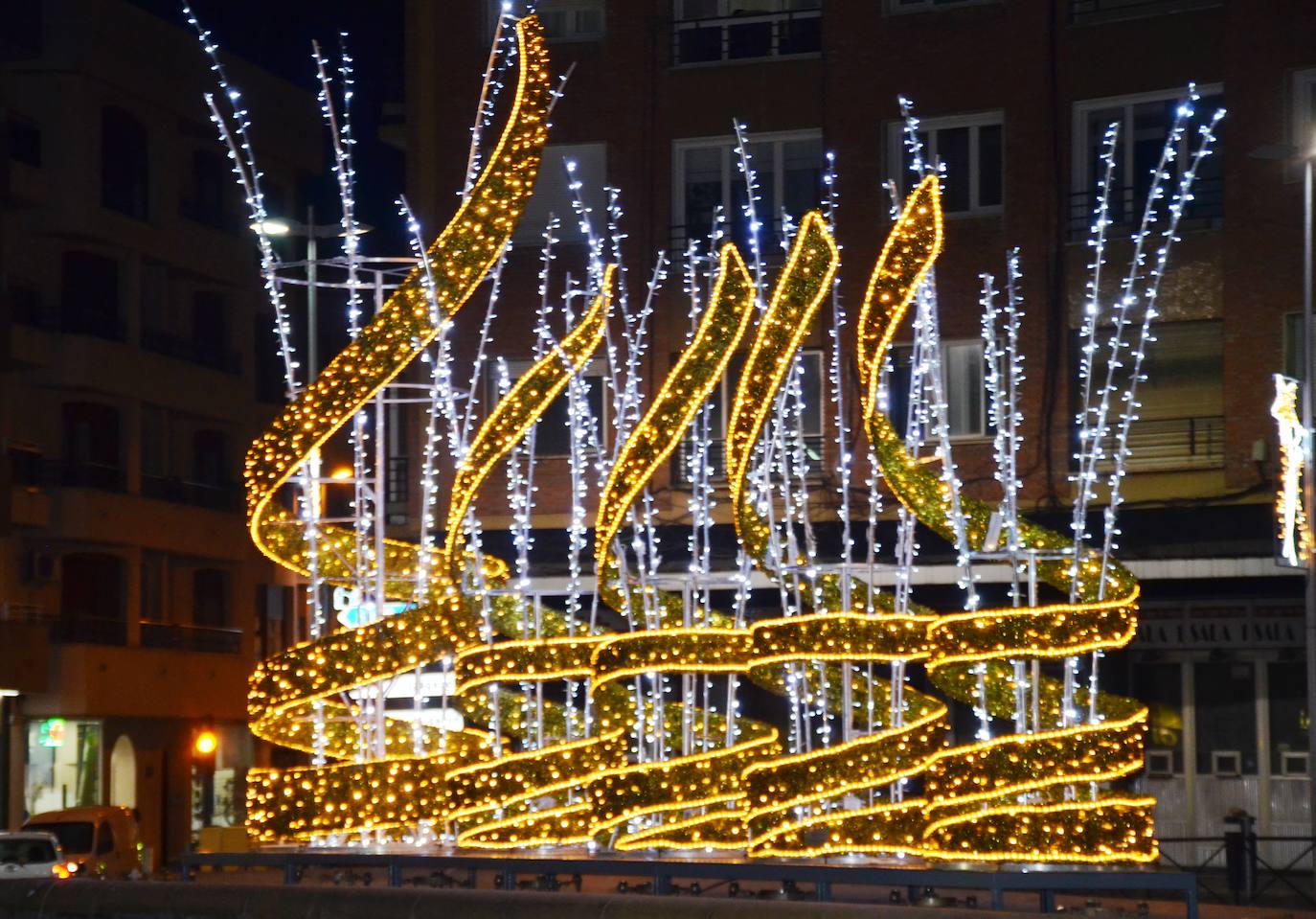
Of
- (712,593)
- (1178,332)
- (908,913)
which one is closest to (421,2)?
(712,593)

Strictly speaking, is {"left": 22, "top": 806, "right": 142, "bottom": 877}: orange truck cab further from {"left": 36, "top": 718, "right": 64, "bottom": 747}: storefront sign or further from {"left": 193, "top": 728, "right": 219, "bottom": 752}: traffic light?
{"left": 193, "top": 728, "right": 219, "bottom": 752}: traffic light

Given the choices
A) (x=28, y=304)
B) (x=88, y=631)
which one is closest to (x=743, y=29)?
(x=28, y=304)

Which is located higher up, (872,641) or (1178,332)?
(1178,332)

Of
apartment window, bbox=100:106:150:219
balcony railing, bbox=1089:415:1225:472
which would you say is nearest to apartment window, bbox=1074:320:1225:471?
balcony railing, bbox=1089:415:1225:472

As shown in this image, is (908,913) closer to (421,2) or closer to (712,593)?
(712,593)

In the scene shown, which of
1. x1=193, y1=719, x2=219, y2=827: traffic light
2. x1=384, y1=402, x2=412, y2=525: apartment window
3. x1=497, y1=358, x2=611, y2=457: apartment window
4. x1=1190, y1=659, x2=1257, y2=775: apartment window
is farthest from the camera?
x1=193, y1=719, x2=219, y2=827: traffic light

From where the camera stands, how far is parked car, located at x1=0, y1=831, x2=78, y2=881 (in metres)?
30.4

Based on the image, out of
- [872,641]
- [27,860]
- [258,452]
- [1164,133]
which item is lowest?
[27,860]

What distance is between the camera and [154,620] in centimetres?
5097

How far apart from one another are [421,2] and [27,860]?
13.7 meters

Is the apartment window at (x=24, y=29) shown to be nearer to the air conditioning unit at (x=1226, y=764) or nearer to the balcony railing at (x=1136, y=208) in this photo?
the balcony railing at (x=1136, y=208)

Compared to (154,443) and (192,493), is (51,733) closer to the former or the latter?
(154,443)

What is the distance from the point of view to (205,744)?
51.2m

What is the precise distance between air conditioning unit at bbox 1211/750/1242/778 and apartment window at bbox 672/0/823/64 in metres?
11.2
